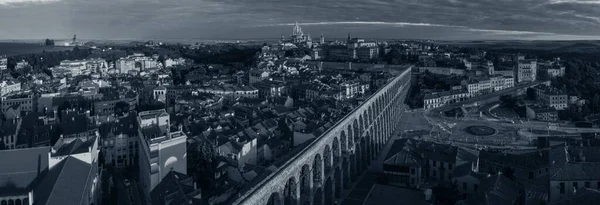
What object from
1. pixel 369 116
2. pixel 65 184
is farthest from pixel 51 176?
pixel 369 116

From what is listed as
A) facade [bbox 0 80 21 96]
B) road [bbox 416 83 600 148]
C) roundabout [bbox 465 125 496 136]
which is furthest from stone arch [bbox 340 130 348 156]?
facade [bbox 0 80 21 96]

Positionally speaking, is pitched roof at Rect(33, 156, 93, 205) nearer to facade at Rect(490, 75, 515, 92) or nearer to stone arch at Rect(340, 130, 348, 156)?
stone arch at Rect(340, 130, 348, 156)

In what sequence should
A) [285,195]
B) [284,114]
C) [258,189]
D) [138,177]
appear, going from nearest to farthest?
[258,189] → [285,195] → [138,177] → [284,114]

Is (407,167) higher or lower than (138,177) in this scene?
higher

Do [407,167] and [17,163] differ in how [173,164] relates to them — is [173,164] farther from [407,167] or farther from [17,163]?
[407,167]

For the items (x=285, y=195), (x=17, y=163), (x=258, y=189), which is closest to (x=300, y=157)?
(x=285, y=195)

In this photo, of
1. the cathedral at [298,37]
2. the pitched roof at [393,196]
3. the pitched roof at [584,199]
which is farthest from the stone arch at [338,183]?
the cathedral at [298,37]
